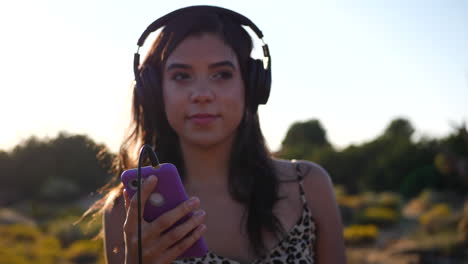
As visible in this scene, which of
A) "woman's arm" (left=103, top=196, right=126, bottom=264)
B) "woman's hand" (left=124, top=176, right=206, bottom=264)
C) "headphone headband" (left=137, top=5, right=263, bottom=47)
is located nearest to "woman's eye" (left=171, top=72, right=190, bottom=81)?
"headphone headband" (left=137, top=5, right=263, bottom=47)

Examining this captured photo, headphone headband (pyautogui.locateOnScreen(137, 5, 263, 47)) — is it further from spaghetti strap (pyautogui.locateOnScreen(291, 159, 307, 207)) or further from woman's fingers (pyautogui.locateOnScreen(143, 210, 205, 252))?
woman's fingers (pyautogui.locateOnScreen(143, 210, 205, 252))

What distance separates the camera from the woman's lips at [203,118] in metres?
1.92

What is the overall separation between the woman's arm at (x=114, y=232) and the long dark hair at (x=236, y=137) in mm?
71

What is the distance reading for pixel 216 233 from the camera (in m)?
2.11

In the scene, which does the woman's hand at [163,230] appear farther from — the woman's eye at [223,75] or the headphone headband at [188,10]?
the headphone headband at [188,10]

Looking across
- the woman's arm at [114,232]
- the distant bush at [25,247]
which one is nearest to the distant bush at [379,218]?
the distant bush at [25,247]

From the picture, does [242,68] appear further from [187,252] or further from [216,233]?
[187,252]

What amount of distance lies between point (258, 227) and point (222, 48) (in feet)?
2.60

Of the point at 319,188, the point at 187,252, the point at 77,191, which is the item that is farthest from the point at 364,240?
the point at 77,191

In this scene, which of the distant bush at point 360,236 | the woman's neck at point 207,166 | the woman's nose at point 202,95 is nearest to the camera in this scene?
the woman's nose at point 202,95

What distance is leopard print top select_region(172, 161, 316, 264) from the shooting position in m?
1.99

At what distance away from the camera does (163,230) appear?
1.39 m

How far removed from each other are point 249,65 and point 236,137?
14.4 inches

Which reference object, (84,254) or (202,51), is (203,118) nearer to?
(202,51)
